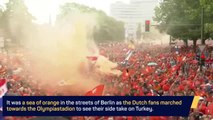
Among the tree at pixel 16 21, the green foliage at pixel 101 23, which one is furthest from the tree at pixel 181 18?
the tree at pixel 16 21

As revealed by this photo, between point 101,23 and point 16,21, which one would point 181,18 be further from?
point 101,23

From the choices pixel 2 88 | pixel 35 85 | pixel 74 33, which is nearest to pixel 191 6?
pixel 74 33

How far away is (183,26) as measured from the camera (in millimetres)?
47062

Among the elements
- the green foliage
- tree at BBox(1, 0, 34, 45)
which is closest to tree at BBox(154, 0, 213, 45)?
the green foliage

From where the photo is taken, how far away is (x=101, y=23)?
209ft

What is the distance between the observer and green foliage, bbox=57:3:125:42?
3213 centimetres

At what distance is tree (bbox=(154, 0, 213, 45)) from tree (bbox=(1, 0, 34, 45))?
564 inches

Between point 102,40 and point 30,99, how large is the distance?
45.1 m

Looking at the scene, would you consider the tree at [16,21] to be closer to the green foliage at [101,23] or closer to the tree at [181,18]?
the green foliage at [101,23]

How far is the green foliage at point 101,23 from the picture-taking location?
32.1 meters

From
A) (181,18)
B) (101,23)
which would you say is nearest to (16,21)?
(181,18)

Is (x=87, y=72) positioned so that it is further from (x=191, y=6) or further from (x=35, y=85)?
(x=191, y=6)

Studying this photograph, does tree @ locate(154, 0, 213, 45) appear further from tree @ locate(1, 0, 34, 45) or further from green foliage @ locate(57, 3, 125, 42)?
tree @ locate(1, 0, 34, 45)

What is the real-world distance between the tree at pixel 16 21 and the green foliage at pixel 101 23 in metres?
2.62
